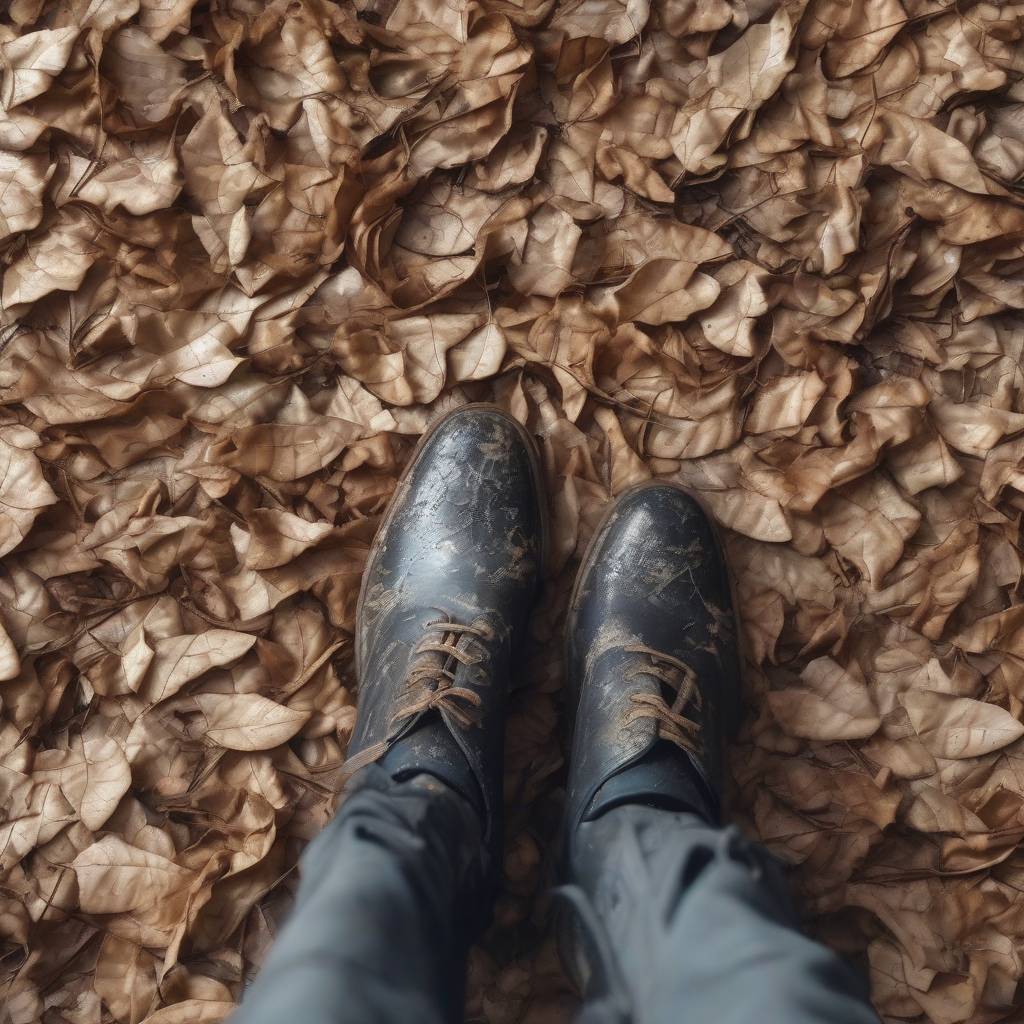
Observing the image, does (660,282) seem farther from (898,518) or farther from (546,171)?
(898,518)

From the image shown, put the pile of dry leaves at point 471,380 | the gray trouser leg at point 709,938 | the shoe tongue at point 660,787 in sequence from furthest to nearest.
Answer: the pile of dry leaves at point 471,380 → the shoe tongue at point 660,787 → the gray trouser leg at point 709,938

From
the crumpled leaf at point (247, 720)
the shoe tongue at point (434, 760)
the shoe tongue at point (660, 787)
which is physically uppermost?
the shoe tongue at point (434, 760)

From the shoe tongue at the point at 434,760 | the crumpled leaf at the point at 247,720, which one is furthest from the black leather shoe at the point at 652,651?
the crumpled leaf at the point at 247,720

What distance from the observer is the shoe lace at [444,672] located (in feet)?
2.64

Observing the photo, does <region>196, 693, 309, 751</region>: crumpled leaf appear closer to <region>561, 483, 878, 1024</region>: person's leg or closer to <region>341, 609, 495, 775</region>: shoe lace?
<region>341, 609, 495, 775</region>: shoe lace

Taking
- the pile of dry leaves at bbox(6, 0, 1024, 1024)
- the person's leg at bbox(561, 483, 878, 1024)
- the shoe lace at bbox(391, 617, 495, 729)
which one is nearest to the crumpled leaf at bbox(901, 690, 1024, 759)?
the pile of dry leaves at bbox(6, 0, 1024, 1024)

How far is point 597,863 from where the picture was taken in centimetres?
70

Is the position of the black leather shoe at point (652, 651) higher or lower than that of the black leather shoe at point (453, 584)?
lower

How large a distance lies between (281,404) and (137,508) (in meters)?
0.20

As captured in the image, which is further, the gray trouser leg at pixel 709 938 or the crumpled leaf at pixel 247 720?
the crumpled leaf at pixel 247 720

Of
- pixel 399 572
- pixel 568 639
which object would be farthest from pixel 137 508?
pixel 568 639

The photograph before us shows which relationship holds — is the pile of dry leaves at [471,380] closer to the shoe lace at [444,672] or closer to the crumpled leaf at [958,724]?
the crumpled leaf at [958,724]

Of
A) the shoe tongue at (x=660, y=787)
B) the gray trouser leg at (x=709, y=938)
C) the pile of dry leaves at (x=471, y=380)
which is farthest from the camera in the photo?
the pile of dry leaves at (x=471, y=380)

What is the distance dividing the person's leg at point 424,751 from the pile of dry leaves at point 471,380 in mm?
61
